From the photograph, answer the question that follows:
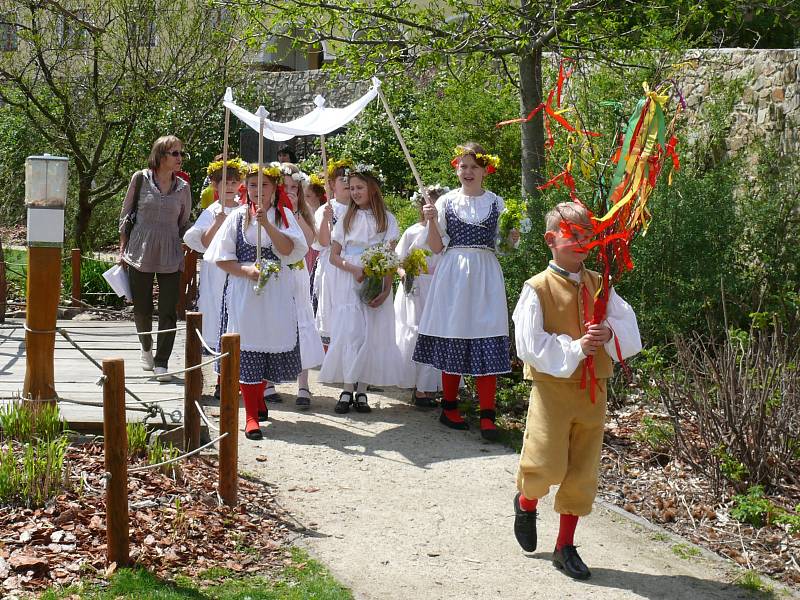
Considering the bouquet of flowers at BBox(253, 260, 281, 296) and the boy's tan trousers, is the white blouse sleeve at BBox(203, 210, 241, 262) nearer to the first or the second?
the bouquet of flowers at BBox(253, 260, 281, 296)

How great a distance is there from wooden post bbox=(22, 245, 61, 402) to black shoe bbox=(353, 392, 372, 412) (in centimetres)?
273

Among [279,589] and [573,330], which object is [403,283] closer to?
[573,330]

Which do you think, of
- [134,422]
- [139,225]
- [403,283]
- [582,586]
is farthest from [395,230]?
[582,586]

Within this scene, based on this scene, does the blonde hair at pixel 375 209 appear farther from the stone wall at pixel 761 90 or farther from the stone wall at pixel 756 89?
the stone wall at pixel 761 90

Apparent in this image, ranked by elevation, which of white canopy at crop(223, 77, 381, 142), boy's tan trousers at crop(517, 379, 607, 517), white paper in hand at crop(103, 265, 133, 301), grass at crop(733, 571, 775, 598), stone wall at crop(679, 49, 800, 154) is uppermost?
stone wall at crop(679, 49, 800, 154)

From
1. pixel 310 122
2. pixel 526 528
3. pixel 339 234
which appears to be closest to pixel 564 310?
pixel 526 528

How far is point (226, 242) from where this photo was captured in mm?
7625

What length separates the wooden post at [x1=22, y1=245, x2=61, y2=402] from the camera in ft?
20.1

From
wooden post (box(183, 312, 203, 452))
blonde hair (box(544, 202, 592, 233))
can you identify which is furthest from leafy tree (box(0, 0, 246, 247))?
blonde hair (box(544, 202, 592, 233))

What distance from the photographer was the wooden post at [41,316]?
614 centimetres

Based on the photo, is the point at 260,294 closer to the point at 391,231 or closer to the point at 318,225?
the point at 391,231

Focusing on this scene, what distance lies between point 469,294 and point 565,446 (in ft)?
9.17

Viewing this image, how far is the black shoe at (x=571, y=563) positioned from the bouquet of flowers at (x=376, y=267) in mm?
3506

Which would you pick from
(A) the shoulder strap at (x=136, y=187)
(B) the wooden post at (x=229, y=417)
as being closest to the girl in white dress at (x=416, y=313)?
(A) the shoulder strap at (x=136, y=187)
